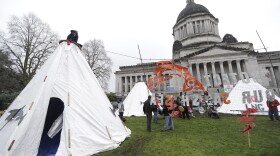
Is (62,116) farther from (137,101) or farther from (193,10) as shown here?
(193,10)

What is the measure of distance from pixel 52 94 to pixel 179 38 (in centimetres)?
5594

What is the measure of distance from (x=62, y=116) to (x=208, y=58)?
41.7 meters

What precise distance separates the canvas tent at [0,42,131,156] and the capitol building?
2878 centimetres

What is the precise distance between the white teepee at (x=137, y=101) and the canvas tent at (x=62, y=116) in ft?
32.4

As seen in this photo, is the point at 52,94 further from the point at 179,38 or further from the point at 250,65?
the point at 179,38

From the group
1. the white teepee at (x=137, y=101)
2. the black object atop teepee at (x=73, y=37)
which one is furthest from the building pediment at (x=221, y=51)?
the black object atop teepee at (x=73, y=37)

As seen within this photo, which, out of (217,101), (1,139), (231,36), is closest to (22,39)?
(1,139)

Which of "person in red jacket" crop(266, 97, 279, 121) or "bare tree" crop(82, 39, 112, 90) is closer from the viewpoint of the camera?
"person in red jacket" crop(266, 97, 279, 121)

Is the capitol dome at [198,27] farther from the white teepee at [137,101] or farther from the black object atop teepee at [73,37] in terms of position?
the black object atop teepee at [73,37]

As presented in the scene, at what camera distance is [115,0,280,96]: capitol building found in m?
38.9

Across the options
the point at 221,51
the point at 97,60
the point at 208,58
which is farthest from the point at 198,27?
the point at 97,60

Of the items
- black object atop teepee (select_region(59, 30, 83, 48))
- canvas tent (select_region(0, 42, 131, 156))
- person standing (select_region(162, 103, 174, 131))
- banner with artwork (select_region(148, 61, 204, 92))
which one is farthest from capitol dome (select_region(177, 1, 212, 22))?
canvas tent (select_region(0, 42, 131, 156))

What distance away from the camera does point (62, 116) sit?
492 centimetres

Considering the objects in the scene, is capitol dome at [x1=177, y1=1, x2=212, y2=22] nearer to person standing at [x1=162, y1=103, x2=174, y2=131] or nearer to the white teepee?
the white teepee
